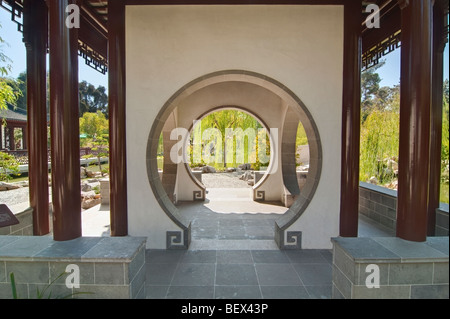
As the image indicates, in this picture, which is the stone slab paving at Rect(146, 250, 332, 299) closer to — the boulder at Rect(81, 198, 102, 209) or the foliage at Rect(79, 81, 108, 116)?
the boulder at Rect(81, 198, 102, 209)

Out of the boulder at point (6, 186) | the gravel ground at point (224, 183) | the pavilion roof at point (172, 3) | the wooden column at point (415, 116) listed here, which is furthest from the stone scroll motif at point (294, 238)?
the boulder at point (6, 186)

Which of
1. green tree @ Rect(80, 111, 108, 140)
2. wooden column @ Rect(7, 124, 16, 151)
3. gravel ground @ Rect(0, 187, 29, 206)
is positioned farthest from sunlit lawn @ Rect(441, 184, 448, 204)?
green tree @ Rect(80, 111, 108, 140)

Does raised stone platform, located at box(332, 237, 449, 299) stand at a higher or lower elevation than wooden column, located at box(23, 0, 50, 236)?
lower

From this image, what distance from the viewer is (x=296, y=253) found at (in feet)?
12.4

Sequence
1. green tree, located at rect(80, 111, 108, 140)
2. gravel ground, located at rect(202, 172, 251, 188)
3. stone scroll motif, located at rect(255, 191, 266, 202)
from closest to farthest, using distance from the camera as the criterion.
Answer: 1. stone scroll motif, located at rect(255, 191, 266, 202)
2. gravel ground, located at rect(202, 172, 251, 188)
3. green tree, located at rect(80, 111, 108, 140)

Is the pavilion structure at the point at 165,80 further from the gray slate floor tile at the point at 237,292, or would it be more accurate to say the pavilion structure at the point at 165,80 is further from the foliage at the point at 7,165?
the foliage at the point at 7,165

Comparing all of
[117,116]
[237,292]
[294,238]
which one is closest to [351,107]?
[294,238]

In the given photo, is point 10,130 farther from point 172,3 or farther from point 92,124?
point 172,3

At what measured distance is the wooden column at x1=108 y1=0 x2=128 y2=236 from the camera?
3.69m

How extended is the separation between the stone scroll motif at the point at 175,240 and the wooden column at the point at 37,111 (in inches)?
77.0

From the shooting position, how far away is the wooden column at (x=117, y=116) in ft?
12.1

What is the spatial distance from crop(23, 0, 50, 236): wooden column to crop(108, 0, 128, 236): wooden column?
47.2 inches

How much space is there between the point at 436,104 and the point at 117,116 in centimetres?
446
